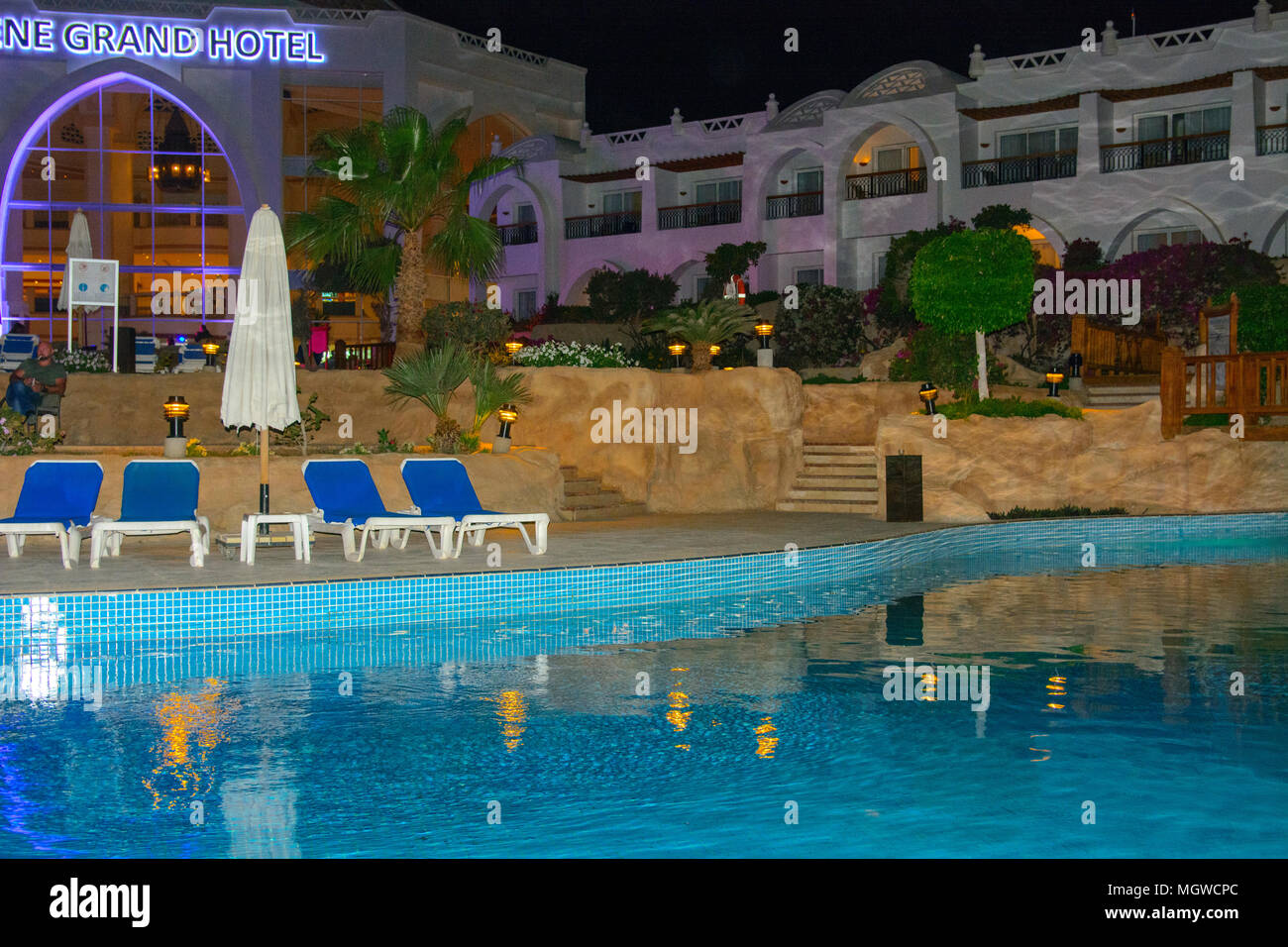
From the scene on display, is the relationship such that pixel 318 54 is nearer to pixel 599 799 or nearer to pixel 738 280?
pixel 738 280

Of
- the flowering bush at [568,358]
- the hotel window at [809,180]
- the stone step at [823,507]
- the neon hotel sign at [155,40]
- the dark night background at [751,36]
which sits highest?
the dark night background at [751,36]

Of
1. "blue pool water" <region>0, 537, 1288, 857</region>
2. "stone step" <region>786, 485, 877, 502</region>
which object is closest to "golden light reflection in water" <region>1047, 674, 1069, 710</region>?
"blue pool water" <region>0, 537, 1288, 857</region>

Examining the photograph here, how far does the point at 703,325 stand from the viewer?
59.1 feet

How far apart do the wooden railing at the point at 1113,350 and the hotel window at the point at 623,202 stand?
1735 centimetres

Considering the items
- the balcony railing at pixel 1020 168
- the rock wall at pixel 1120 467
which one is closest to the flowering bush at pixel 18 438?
the rock wall at pixel 1120 467

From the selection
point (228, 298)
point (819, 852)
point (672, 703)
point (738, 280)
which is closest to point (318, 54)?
point (228, 298)

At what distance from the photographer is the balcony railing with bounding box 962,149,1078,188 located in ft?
99.6

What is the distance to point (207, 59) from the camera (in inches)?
1364

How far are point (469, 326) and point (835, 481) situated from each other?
5883 mm

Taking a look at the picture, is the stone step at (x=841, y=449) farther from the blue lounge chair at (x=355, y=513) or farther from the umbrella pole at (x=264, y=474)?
the umbrella pole at (x=264, y=474)

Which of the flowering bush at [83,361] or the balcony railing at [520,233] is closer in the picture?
the flowering bush at [83,361]

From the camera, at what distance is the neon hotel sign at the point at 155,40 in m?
33.5
